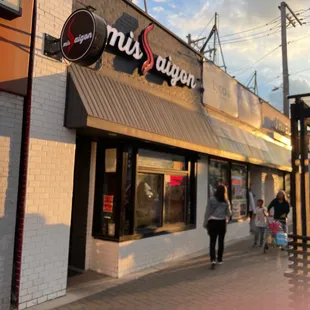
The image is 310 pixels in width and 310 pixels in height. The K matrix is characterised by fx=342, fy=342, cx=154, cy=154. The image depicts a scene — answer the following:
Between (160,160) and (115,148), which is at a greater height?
(115,148)

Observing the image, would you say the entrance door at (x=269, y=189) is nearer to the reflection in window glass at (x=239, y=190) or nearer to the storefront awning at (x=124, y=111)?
the reflection in window glass at (x=239, y=190)

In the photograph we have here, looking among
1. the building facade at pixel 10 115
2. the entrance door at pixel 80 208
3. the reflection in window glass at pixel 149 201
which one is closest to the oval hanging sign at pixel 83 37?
the building facade at pixel 10 115

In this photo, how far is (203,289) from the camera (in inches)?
219

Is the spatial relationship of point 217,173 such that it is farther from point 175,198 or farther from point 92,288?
point 92,288

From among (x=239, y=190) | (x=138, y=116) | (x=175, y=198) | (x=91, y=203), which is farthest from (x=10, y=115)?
(x=239, y=190)

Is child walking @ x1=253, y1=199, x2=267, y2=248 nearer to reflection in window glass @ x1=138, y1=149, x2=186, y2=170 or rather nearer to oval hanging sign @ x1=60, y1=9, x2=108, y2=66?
reflection in window glass @ x1=138, y1=149, x2=186, y2=170

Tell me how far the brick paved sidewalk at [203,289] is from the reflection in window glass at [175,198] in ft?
3.65

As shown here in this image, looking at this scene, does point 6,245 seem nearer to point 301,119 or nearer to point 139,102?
point 139,102

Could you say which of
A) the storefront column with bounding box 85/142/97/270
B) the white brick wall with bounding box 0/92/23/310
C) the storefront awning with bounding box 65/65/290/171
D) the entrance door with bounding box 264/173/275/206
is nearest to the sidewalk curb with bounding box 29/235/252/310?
the white brick wall with bounding box 0/92/23/310

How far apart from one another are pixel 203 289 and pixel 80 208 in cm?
275

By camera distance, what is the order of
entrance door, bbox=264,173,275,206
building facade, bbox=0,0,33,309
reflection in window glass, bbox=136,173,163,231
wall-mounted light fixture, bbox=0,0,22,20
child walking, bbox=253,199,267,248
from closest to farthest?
wall-mounted light fixture, bbox=0,0,22,20
building facade, bbox=0,0,33,309
reflection in window glass, bbox=136,173,163,231
child walking, bbox=253,199,267,248
entrance door, bbox=264,173,275,206

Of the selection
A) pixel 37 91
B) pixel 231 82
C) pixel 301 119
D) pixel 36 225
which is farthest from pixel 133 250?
pixel 231 82

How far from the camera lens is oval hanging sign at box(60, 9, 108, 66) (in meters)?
4.68

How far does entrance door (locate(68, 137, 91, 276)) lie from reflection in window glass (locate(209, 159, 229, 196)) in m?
4.11
